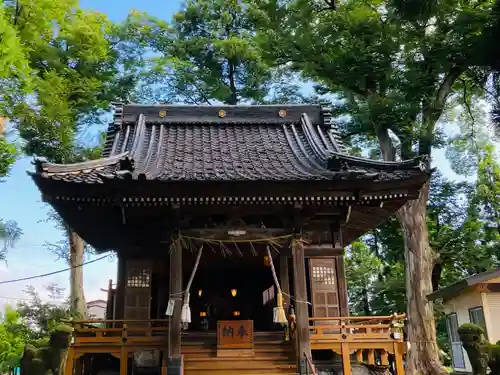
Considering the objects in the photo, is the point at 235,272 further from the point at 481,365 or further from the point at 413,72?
the point at 413,72

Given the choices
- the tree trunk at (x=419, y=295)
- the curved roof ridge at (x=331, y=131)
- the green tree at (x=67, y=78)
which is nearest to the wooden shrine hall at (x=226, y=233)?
the curved roof ridge at (x=331, y=131)

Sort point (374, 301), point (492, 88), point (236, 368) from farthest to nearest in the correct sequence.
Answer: point (374, 301) → point (236, 368) → point (492, 88)

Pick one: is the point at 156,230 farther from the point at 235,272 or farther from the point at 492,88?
the point at 492,88

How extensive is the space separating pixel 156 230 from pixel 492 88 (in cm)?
812

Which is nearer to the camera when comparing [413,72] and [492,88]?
[492,88]

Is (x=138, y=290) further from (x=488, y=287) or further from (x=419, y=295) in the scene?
(x=488, y=287)

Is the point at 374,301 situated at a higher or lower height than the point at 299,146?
lower

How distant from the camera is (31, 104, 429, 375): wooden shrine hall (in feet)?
33.4

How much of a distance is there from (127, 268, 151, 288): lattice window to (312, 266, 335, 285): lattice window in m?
4.21

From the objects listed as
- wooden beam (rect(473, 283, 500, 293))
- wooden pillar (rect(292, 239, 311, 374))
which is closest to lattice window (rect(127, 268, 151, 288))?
wooden pillar (rect(292, 239, 311, 374))

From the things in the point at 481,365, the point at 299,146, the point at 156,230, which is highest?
the point at 299,146

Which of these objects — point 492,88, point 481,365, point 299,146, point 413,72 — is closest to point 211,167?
point 299,146

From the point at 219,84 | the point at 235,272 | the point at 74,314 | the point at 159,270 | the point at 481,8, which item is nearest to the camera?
the point at 159,270

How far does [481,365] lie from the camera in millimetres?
9469
